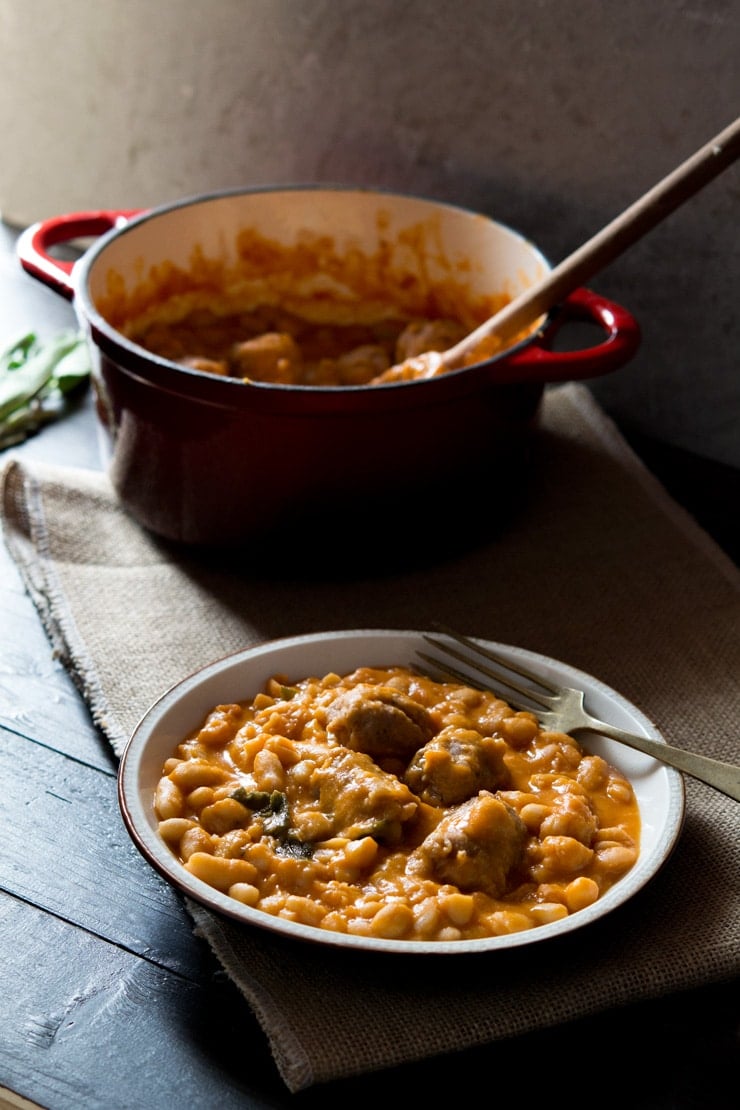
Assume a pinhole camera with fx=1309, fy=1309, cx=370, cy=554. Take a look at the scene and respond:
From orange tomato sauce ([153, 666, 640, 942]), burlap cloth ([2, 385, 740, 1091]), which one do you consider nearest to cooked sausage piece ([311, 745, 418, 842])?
orange tomato sauce ([153, 666, 640, 942])

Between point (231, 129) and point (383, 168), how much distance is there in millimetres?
295

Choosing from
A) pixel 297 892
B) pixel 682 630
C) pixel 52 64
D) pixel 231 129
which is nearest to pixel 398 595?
pixel 682 630

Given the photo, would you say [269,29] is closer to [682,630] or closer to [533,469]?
[533,469]

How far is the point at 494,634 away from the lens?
157 cm

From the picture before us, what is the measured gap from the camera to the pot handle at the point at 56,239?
5.61 feet

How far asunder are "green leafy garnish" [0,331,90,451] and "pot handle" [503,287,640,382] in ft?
2.40

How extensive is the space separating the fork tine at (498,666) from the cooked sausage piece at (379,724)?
12cm

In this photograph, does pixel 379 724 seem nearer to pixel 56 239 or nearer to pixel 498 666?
pixel 498 666

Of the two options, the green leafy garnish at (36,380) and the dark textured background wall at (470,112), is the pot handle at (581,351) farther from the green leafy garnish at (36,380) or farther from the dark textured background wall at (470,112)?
the green leafy garnish at (36,380)

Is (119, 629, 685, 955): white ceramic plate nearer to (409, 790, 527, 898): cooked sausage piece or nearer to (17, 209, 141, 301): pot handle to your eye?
(409, 790, 527, 898): cooked sausage piece

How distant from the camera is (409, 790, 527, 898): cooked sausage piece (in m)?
1.09

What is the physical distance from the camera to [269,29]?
2104 millimetres

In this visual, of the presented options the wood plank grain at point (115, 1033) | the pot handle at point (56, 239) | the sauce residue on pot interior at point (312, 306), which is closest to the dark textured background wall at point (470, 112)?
the sauce residue on pot interior at point (312, 306)

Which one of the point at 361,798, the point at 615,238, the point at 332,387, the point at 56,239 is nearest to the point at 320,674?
the point at 361,798
